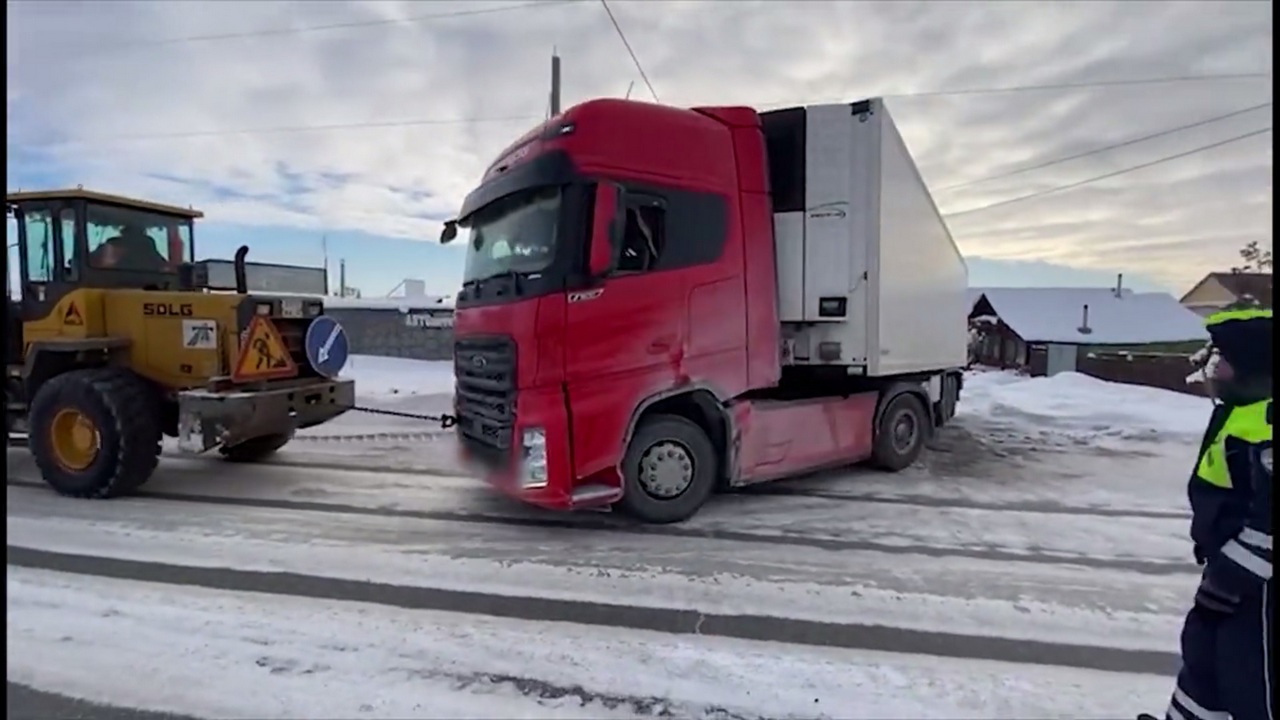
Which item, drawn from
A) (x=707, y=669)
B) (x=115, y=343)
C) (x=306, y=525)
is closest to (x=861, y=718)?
(x=707, y=669)

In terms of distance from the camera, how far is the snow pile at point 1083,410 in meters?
10.1

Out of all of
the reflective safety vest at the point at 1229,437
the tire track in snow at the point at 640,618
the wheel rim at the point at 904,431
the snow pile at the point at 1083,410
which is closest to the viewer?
the reflective safety vest at the point at 1229,437

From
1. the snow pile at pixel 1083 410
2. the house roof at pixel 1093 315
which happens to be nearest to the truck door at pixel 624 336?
the snow pile at pixel 1083 410

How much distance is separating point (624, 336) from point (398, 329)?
17766 mm

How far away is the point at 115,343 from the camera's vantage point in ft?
21.9

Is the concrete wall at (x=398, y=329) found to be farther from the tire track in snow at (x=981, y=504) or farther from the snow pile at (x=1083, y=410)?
the tire track in snow at (x=981, y=504)

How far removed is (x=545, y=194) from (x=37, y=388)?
5511 mm

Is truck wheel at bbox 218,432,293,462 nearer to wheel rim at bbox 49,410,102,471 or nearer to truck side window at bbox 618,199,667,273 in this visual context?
wheel rim at bbox 49,410,102,471

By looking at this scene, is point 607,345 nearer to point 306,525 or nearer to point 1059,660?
point 306,525

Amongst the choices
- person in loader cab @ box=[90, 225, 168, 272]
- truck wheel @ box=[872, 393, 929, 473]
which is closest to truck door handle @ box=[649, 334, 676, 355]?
truck wheel @ box=[872, 393, 929, 473]

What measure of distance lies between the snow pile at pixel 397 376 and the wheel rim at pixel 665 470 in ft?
33.6

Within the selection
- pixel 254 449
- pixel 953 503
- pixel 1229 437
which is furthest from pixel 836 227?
pixel 254 449

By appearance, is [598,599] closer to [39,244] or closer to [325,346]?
[325,346]

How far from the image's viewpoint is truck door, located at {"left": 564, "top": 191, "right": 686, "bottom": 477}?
16.5 ft
